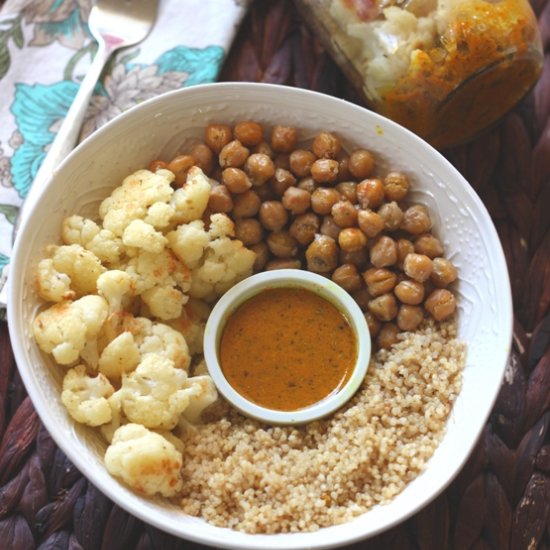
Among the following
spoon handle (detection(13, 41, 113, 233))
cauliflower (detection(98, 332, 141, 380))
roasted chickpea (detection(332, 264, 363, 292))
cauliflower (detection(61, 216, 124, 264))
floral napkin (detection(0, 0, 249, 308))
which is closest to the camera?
cauliflower (detection(98, 332, 141, 380))

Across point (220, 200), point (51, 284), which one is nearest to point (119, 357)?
point (51, 284)

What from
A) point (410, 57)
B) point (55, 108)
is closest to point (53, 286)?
point (55, 108)

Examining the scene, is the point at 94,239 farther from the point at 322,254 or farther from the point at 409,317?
the point at 409,317

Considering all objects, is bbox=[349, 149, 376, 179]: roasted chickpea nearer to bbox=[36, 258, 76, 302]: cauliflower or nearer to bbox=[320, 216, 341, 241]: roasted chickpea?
bbox=[320, 216, 341, 241]: roasted chickpea

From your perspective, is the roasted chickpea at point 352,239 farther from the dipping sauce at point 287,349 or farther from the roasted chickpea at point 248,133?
the roasted chickpea at point 248,133

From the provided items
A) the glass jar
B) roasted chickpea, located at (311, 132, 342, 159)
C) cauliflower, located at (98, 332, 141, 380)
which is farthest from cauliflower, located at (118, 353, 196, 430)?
the glass jar

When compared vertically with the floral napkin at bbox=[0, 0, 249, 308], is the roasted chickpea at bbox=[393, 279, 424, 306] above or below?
below
